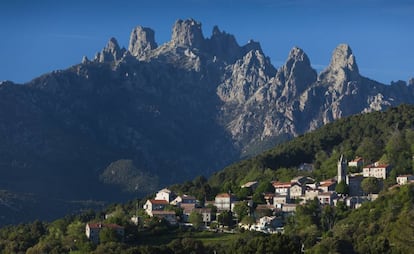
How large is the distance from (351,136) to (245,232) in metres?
62.3

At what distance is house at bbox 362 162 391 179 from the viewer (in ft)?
461

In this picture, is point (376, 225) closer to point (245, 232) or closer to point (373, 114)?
point (245, 232)

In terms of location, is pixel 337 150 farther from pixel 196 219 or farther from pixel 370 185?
pixel 196 219

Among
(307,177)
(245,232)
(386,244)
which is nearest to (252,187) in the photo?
(307,177)

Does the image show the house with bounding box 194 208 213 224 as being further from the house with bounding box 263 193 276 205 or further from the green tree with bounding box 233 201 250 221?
the house with bounding box 263 193 276 205

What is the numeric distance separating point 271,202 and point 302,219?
49.9ft

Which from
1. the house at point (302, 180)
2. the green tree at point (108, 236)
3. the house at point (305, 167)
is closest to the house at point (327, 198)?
the house at point (302, 180)

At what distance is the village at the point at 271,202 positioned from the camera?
12600 cm

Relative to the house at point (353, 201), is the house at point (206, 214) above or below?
below

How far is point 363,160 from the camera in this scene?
152750 mm

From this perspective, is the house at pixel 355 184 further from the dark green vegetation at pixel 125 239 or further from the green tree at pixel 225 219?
the dark green vegetation at pixel 125 239

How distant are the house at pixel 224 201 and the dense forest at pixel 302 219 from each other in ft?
7.48

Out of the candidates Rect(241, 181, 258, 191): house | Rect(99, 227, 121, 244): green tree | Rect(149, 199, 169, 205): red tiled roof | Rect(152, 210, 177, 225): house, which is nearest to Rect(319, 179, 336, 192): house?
Rect(241, 181, 258, 191): house

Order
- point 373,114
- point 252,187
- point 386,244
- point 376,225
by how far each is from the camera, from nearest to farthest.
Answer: point 386,244 < point 376,225 < point 252,187 < point 373,114
